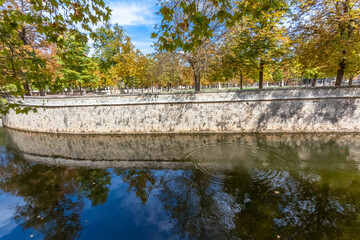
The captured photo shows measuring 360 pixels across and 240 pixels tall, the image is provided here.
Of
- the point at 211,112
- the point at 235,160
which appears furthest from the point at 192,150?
the point at 211,112

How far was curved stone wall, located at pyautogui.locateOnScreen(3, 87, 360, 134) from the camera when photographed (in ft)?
40.5

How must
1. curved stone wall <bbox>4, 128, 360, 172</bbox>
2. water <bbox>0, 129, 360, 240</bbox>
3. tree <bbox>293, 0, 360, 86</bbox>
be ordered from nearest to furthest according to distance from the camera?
water <bbox>0, 129, 360, 240</bbox> < curved stone wall <bbox>4, 128, 360, 172</bbox> < tree <bbox>293, 0, 360, 86</bbox>

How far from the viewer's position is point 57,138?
1398 cm

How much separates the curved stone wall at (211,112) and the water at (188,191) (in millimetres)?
2085

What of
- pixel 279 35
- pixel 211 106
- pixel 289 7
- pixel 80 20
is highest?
pixel 289 7

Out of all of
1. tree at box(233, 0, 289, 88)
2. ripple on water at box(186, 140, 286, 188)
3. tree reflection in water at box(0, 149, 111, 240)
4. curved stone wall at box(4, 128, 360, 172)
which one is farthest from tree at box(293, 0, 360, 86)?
tree reflection in water at box(0, 149, 111, 240)

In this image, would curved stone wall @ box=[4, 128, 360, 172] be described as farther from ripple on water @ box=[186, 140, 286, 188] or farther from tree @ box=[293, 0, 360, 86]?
tree @ box=[293, 0, 360, 86]

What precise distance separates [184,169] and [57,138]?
12.2 m

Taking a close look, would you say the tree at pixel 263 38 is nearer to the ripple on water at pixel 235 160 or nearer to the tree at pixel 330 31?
the tree at pixel 330 31

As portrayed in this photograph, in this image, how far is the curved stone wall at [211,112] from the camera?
1234cm

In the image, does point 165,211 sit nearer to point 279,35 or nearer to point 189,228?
point 189,228

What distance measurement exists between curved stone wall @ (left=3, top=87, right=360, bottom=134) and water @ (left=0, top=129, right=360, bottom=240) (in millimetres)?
2085

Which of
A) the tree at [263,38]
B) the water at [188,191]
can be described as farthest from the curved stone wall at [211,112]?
the tree at [263,38]

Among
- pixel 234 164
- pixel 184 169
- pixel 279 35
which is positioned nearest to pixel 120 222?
pixel 184 169
